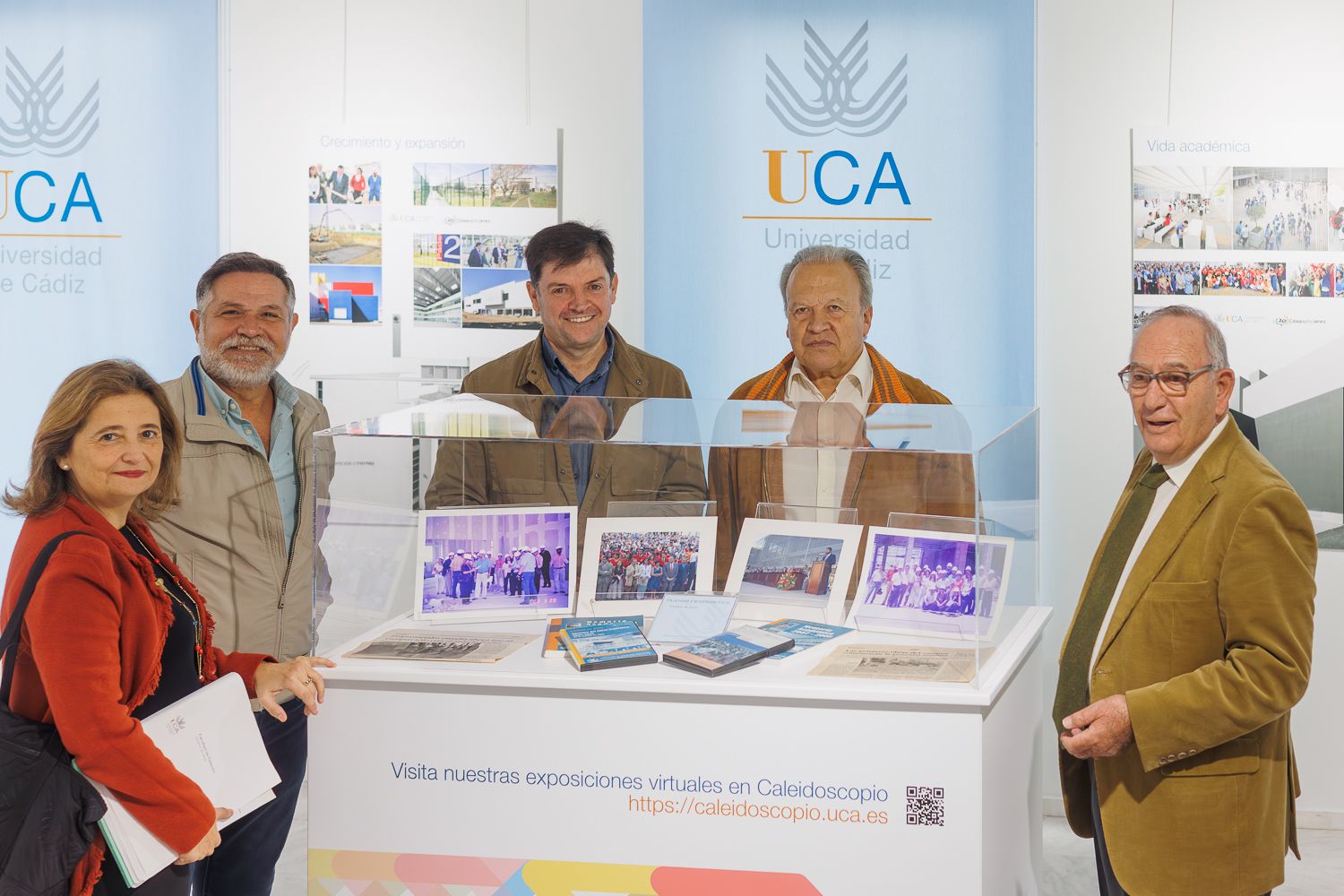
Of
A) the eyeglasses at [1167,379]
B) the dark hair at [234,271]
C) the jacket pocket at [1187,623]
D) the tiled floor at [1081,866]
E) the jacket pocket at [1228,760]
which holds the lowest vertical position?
the tiled floor at [1081,866]

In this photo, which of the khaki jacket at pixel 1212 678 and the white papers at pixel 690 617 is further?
the white papers at pixel 690 617

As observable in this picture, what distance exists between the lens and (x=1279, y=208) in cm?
402

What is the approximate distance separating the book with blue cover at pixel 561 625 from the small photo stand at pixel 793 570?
243mm

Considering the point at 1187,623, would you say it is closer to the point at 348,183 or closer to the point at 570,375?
the point at 570,375

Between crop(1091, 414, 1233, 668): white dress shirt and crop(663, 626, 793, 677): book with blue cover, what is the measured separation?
61cm

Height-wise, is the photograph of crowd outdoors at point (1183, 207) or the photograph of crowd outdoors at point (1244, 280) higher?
the photograph of crowd outdoors at point (1183, 207)

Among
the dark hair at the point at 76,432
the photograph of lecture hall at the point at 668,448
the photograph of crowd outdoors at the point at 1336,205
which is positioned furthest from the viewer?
the photograph of crowd outdoors at the point at 1336,205

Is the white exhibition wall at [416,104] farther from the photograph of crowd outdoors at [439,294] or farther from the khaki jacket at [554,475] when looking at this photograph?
the khaki jacket at [554,475]

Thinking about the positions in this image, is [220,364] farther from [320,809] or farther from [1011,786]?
[1011,786]

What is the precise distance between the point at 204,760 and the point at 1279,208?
3.91 m

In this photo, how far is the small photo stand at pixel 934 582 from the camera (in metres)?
2.18

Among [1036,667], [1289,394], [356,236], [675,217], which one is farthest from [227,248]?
[1289,394]

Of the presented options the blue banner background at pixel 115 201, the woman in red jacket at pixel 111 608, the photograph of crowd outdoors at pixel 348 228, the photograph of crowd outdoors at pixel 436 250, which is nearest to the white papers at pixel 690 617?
the woman in red jacket at pixel 111 608

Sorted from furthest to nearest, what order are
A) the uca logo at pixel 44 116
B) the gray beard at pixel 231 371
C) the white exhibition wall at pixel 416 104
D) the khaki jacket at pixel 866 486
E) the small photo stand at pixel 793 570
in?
the uca logo at pixel 44 116 → the white exhibition wall at pixel 416 104 → the gray beard at pixel 231 371 → the small photo stand at pixel 793 570 → the khaki jacket at pixel 866 486
